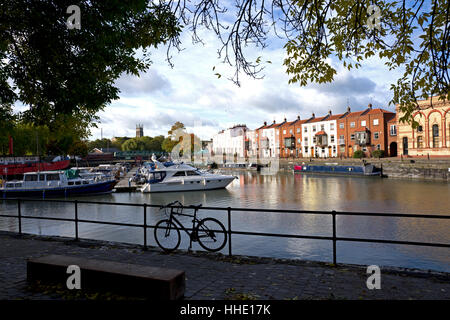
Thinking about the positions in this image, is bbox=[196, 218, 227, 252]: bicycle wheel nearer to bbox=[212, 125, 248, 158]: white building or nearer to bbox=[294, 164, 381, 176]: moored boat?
bbox=[294, 164, 381, 176]: moored boat

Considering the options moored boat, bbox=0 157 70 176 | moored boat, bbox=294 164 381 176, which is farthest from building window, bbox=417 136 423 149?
moored boat, bbox=0 157 70 176

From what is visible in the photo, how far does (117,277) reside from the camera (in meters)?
4.87

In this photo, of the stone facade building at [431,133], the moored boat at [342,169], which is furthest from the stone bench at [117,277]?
the stone facade building at [431,133]

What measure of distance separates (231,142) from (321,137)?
4659 centimetres

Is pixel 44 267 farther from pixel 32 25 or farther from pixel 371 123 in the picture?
pixel 371 123

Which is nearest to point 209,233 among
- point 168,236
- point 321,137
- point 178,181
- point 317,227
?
point 168,236

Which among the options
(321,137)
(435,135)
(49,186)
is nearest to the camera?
(49,186)

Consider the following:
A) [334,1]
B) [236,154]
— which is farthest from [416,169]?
[236,154]

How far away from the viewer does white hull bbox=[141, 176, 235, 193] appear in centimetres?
3635

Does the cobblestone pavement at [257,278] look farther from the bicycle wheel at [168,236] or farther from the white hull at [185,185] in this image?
the white hull at [185,185]

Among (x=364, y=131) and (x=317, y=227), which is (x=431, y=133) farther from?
(x=317, y=227)

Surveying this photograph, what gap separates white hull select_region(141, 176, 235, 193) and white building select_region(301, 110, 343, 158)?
50776mm
